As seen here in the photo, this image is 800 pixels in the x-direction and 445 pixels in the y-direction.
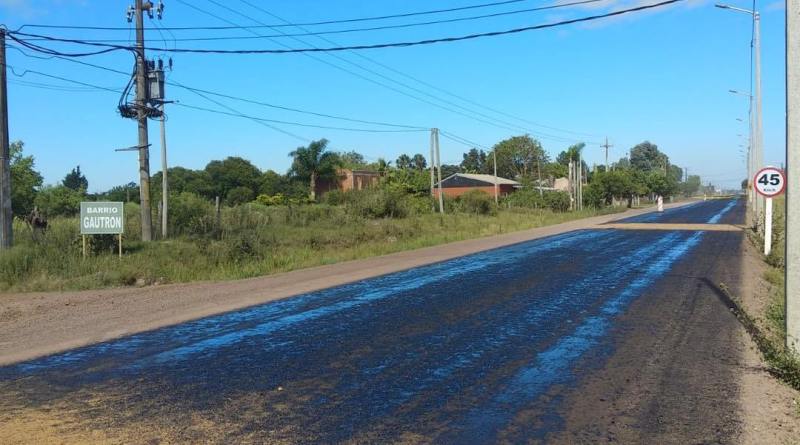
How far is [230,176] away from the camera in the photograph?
268 ft

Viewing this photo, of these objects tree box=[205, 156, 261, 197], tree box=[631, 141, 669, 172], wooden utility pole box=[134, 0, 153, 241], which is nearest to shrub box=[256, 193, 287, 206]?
tree box=[205, 156, 261, 197]

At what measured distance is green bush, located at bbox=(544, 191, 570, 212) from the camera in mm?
65188

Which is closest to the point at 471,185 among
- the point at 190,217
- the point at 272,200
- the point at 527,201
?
the point at 527,201

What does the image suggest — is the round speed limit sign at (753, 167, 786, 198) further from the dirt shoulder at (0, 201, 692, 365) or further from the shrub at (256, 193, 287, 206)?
the shrub at (256, 193, 287, 206)

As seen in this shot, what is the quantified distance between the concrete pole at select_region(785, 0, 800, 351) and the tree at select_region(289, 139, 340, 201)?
69170mm

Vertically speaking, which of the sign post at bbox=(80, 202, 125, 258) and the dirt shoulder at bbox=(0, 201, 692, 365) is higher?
the sign post at bbox=(80, 202, 125, 258)

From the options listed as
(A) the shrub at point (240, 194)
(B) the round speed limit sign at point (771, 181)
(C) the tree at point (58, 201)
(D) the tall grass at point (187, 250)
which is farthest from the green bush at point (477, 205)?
(B) the round speed limit sign at point (771, 181)

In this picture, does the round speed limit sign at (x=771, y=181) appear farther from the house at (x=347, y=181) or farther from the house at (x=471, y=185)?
the house at (x=471, y=185)

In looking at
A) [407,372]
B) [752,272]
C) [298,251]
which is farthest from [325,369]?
[298,251]

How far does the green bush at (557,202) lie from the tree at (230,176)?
37707mm

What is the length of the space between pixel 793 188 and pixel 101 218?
15.7m

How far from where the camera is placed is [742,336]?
8461 mm

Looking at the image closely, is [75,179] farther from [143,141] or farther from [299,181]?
[143,141]

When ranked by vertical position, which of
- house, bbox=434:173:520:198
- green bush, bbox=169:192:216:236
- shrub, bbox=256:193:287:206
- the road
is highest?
house, bbox=434:173:520:198
